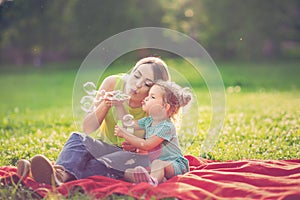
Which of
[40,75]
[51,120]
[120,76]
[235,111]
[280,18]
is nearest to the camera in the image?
[120,76]

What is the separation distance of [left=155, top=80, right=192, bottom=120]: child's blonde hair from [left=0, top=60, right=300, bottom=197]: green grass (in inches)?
34.0

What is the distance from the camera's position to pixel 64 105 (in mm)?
9180

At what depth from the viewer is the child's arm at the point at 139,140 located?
3.33 meters

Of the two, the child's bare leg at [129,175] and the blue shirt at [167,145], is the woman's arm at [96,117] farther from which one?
the child's bare leg at [129,175]

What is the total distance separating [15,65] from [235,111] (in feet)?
49.0

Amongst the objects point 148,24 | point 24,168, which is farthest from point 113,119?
point 148,24

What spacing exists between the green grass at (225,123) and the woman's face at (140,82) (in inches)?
40.5

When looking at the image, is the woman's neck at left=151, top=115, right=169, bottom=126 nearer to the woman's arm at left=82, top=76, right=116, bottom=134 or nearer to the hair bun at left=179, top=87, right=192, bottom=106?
the hair bun at left=179, top=87, right=192, bottom=106

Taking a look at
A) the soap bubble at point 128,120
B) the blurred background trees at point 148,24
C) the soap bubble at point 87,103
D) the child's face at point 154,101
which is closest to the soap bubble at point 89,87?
the soap bubble at point 87,103

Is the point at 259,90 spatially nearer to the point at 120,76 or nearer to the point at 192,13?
the point at 120,76

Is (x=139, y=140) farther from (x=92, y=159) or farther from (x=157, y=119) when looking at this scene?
(x=92, y=159)

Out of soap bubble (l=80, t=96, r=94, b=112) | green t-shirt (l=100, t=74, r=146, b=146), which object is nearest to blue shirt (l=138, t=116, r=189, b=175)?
green t-shirt (l=100, t=74, r=146, b=146)

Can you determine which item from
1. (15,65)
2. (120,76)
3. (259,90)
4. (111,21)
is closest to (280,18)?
(111,21)

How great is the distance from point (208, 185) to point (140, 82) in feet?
2.74
